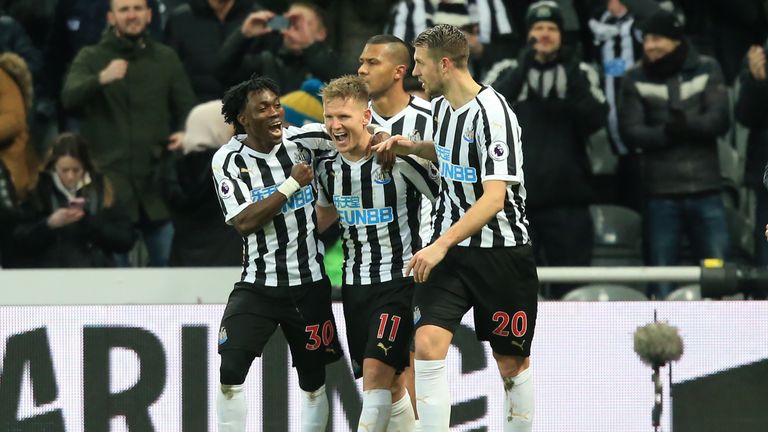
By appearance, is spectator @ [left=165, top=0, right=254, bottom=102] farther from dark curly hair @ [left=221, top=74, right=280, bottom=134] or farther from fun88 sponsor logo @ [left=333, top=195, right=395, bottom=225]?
fun88 sponsor logo @ [left=333, top=195, right=395, bottom=225]

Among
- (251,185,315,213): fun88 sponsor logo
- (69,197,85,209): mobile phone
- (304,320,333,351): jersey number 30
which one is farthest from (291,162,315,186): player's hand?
(69,197,85,209): mobile phone

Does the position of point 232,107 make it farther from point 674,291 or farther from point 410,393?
point 674,291

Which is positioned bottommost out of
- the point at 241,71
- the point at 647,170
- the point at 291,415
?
the point at 291,415

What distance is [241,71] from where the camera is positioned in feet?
32.6

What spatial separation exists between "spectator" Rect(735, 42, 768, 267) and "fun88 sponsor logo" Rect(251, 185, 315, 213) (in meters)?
3.83

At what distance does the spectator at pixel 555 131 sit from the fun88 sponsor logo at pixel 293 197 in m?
2.71

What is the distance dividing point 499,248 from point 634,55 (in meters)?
3.69

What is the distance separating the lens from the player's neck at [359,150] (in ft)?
23.5

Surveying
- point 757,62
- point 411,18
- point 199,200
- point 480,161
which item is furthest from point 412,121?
point 757,62

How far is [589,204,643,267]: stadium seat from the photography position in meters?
9.90

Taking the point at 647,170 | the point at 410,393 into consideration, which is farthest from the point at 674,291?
the point at 410,393

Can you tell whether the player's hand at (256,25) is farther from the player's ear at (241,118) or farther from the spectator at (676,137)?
the player's ear at (241,118)

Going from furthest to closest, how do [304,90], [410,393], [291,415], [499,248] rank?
[304,90]
[291,415]
[410,393]
[499,248]

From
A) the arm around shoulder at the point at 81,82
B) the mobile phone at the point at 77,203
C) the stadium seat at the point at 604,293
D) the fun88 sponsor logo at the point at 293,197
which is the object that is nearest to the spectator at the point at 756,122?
the stadium seat at the point at 604,293
